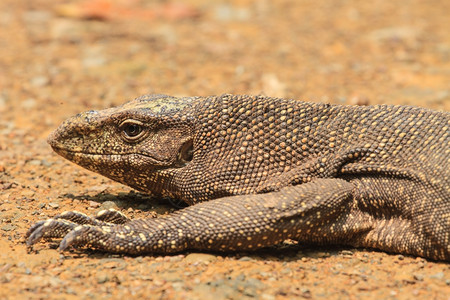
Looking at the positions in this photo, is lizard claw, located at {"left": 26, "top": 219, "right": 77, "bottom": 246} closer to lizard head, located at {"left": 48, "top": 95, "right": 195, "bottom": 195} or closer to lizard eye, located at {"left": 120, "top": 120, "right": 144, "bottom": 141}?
lizard head, located at {"left": 48, "top": 95, "right": 195, "bottom": 195}

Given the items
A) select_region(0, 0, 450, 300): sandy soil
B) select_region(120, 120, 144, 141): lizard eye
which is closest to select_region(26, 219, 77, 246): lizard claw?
select_region(0, 0, 450, 300): sandy soil

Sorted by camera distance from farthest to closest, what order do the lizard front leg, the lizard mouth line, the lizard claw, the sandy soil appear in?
the lizard mouth line, the lizard claw, the lizard front leg, the sandy soil

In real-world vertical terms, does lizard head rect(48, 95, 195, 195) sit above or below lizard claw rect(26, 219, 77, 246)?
above

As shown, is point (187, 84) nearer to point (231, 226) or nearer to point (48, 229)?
point (48, 229)

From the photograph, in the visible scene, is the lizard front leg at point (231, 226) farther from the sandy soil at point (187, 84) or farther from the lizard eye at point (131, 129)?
the lizard eye at point (131, 129)

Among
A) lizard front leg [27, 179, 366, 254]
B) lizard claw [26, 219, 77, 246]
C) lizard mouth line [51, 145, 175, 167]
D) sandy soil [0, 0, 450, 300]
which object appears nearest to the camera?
sandy soil [0, 0, 450, 300]

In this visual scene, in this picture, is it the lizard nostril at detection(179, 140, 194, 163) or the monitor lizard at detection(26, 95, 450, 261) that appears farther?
the lizard nostril at detection(179, 140, 194, 163)

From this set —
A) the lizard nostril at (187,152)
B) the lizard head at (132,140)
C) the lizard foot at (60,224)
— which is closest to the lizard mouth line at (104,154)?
the lizard head at (132,140)
